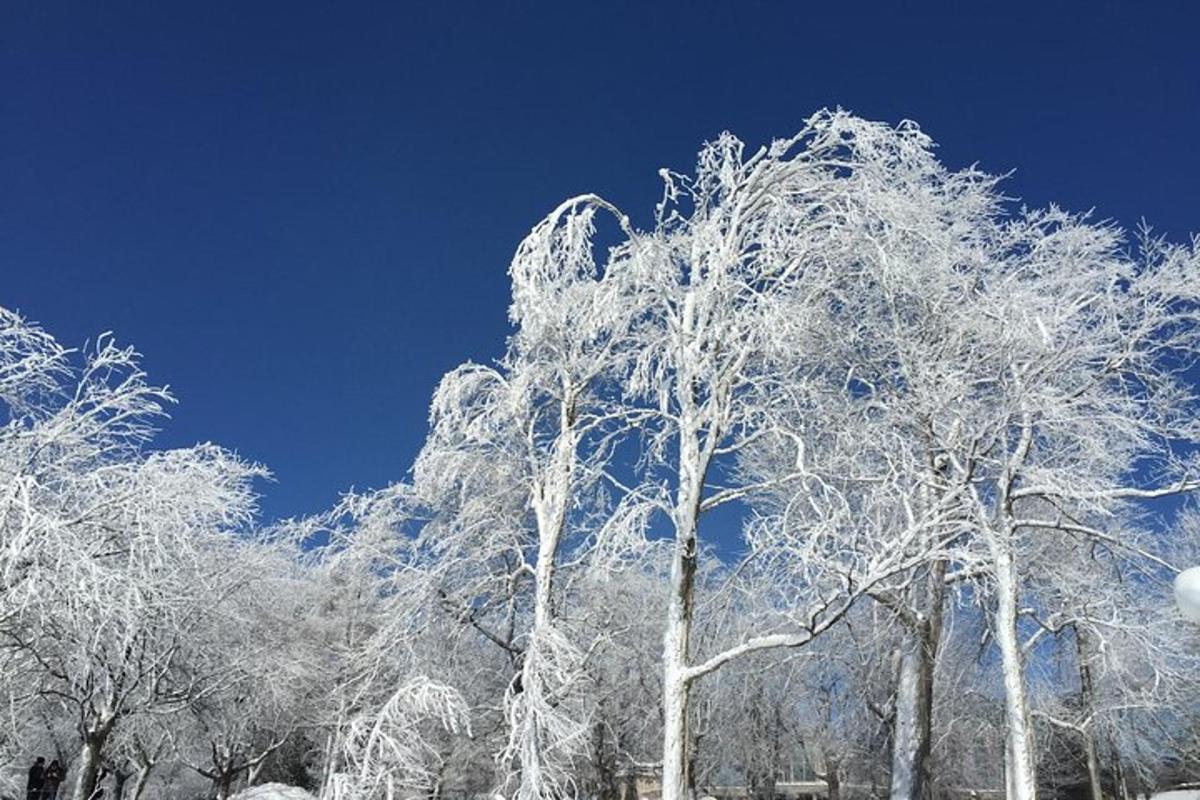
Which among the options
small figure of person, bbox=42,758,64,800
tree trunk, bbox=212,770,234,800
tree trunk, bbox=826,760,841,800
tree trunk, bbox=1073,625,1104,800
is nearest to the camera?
tree trunk, bbox=1073,625,1104,800

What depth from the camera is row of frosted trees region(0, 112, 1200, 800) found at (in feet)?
28.2

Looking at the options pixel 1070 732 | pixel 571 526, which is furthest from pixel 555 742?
pixel 1070 732

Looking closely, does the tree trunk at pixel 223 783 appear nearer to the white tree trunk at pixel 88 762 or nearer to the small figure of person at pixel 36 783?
the small figure of person at pixel 36 783

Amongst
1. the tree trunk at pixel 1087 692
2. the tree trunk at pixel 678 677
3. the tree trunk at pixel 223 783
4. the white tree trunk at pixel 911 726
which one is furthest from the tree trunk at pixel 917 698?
the tree trunk at pixel 223 783

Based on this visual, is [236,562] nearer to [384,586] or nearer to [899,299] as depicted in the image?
[384,586]

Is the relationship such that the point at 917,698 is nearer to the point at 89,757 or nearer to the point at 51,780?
the point at 89,757

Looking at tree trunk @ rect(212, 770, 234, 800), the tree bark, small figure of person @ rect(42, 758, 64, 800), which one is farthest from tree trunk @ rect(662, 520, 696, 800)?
tree trunk @ rect(212, 770, 234, 800)

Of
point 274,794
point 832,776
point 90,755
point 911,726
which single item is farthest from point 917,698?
point 832,776

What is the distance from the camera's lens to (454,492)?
11000mm

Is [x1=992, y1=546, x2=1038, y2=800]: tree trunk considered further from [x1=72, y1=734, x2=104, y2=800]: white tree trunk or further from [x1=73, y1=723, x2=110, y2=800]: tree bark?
[x1=72, y1=734, x2=104, y2=800]: white tree trunk

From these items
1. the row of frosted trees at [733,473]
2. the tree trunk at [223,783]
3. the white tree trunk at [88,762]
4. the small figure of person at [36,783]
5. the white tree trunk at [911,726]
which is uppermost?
the row of frosted trees at [733,473]

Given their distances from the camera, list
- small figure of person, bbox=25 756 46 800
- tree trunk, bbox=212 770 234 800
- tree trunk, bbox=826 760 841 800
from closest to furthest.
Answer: small figure of person, bbox=25 756 46 800 < tree trunk, bbox=212 770 234 800 < tree trunk, bbox=826 760 841 800

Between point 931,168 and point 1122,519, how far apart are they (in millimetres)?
5964

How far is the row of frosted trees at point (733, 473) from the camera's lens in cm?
859
